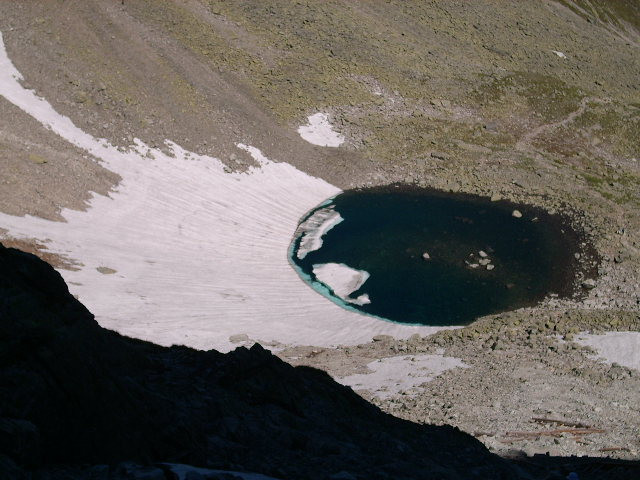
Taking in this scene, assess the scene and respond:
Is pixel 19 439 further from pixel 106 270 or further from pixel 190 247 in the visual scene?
pixel 190 247

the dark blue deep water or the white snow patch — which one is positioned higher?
the dark blue deep water

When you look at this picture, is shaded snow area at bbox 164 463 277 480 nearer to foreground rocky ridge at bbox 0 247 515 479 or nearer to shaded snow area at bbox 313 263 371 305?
foreground rocky ridge at bbox 0 247 515 479

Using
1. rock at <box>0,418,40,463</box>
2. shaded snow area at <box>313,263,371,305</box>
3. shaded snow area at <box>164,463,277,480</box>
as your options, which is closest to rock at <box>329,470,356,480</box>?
shaded snow area at <box>164,463,277,480</box>

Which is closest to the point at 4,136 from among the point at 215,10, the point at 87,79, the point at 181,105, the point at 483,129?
the point at 87,79

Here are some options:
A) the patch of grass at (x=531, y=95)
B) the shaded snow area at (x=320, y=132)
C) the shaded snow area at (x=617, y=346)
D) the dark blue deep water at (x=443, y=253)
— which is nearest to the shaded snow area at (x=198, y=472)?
the shaded snow area at (x=617, y=346)

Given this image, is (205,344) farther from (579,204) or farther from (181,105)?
(579,204)

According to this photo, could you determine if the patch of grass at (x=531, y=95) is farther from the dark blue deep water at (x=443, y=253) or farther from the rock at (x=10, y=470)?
the rock at (x=10, y=470)
